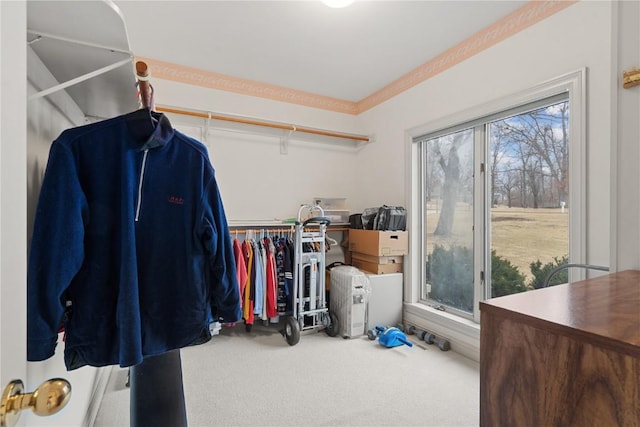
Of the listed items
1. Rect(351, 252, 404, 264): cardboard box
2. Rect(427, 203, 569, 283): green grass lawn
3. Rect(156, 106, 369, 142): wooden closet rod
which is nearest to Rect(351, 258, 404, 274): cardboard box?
Rect(351, 252, 404, 264): cardboard box

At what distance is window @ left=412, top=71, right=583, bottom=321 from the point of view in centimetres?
206

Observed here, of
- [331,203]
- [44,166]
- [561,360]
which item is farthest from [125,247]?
[331,203]

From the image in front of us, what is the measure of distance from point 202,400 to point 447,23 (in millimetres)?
3312

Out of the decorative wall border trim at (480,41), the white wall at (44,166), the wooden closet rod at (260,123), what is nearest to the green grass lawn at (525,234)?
the decorative wall border trim at (480,41)

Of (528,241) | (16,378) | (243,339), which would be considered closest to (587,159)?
(528,241)

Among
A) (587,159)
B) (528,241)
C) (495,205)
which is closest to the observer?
(587,159)

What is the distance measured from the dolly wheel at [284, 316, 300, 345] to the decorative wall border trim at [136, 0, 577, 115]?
2581 mm

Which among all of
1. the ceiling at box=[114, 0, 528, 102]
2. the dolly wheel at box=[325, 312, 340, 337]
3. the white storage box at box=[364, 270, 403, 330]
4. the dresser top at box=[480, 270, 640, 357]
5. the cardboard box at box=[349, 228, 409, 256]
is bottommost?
the dolly wheel at box=[325, 312, 340, 337]

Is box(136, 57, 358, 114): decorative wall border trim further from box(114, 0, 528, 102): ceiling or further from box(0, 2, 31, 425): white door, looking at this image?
box(0, 2, 31, 425): white door

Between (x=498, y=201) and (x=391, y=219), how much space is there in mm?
988

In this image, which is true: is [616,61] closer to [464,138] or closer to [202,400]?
[464,138]

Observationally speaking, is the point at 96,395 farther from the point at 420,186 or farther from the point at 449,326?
the point at 420,186

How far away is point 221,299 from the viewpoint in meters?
1.21

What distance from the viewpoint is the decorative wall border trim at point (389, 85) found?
6.91 ft
